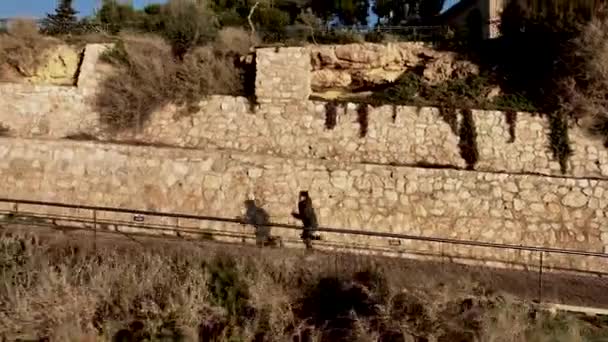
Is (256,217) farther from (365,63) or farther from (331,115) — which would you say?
(365,63)

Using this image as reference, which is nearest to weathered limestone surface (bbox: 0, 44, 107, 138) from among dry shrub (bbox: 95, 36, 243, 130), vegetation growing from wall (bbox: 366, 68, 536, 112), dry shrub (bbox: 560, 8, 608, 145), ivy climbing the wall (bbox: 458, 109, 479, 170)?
A: dry shrub (bbox: 95, 36, 243, 130)

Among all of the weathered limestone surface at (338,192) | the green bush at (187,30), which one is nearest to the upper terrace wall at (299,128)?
the weathered limestone surface at (338,192)

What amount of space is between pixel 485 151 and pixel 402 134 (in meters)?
2.01

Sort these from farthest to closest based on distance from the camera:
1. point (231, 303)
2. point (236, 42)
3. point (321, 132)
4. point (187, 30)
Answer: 1. point (187, 30)
2. point (236, 42)
3. point (321, 132)
4. point (231, 303)

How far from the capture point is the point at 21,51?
1736cm

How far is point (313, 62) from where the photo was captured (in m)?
17.4

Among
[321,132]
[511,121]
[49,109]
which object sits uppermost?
[49,109]

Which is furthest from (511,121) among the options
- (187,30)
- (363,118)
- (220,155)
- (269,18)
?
(269,18)

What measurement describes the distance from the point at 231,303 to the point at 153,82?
940 cm

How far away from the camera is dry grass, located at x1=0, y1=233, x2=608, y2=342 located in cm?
732

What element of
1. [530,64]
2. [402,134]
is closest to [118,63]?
[402,134]

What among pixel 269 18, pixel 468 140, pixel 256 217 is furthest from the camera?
pixel 269 18

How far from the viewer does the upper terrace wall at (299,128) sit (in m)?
14.8

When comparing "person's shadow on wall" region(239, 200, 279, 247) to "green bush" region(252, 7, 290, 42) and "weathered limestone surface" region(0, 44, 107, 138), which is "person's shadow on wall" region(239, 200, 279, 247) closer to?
"weathered limestone surface" region(0, 44, 107, 138)
